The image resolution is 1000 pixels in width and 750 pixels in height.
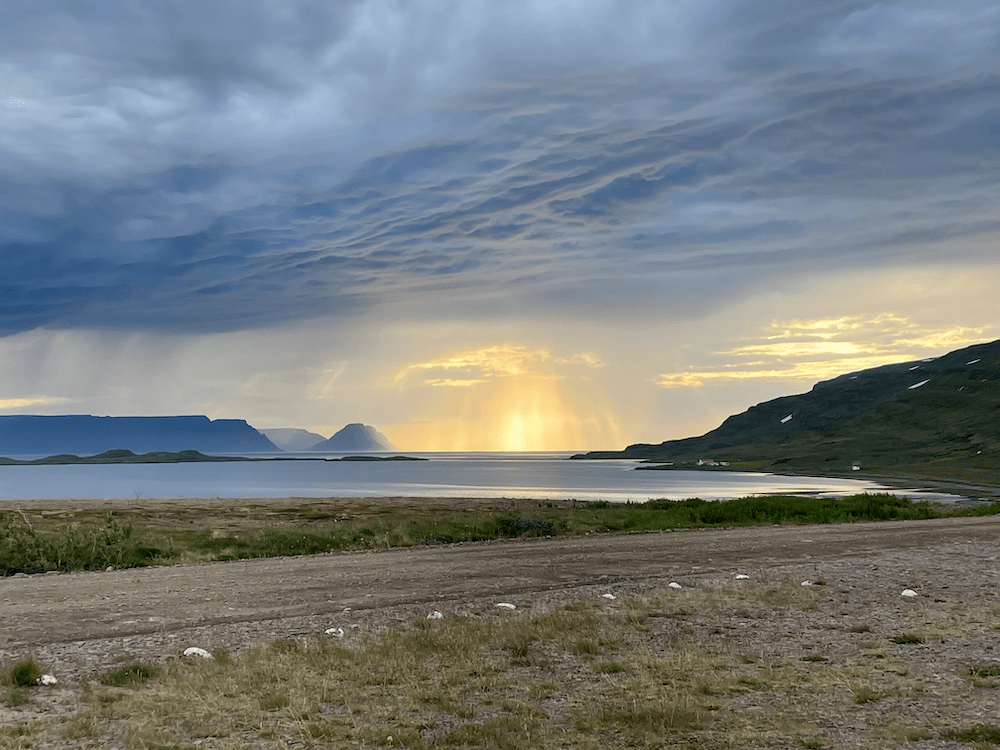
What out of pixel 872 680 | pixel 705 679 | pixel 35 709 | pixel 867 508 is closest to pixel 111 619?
pixel 35 709

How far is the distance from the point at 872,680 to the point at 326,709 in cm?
756

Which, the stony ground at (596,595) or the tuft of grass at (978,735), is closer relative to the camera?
the tuft of grass at (978,735)

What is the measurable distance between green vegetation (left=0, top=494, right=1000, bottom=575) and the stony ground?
2.91 m

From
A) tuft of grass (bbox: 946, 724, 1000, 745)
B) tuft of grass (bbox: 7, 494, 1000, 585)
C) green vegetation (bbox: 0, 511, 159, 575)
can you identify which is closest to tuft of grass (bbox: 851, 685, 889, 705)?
tuft of grass (bbox: 946, 724, 1000, 745)

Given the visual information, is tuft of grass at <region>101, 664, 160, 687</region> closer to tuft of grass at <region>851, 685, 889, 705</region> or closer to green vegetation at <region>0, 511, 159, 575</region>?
tuft of grass at <region>851, 685, 889, 705</region>

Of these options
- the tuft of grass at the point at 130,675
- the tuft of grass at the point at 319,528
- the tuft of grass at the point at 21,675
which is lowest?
the tuft of grass at the point at 319,528

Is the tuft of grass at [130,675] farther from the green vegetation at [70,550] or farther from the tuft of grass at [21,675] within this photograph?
the green vegetation at [70,550]

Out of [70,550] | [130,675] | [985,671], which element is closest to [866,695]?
[985,671]

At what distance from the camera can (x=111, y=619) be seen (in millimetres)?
15766

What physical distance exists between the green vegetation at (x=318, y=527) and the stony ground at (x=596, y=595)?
2905 millimetres

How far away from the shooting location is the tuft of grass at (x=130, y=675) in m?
11.4

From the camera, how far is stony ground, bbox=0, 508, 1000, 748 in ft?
35.9

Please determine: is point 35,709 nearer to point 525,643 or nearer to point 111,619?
point 111,619

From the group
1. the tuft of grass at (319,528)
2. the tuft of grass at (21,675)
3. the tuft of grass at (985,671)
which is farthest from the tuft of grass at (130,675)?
the tuft of grass at (319,528)
